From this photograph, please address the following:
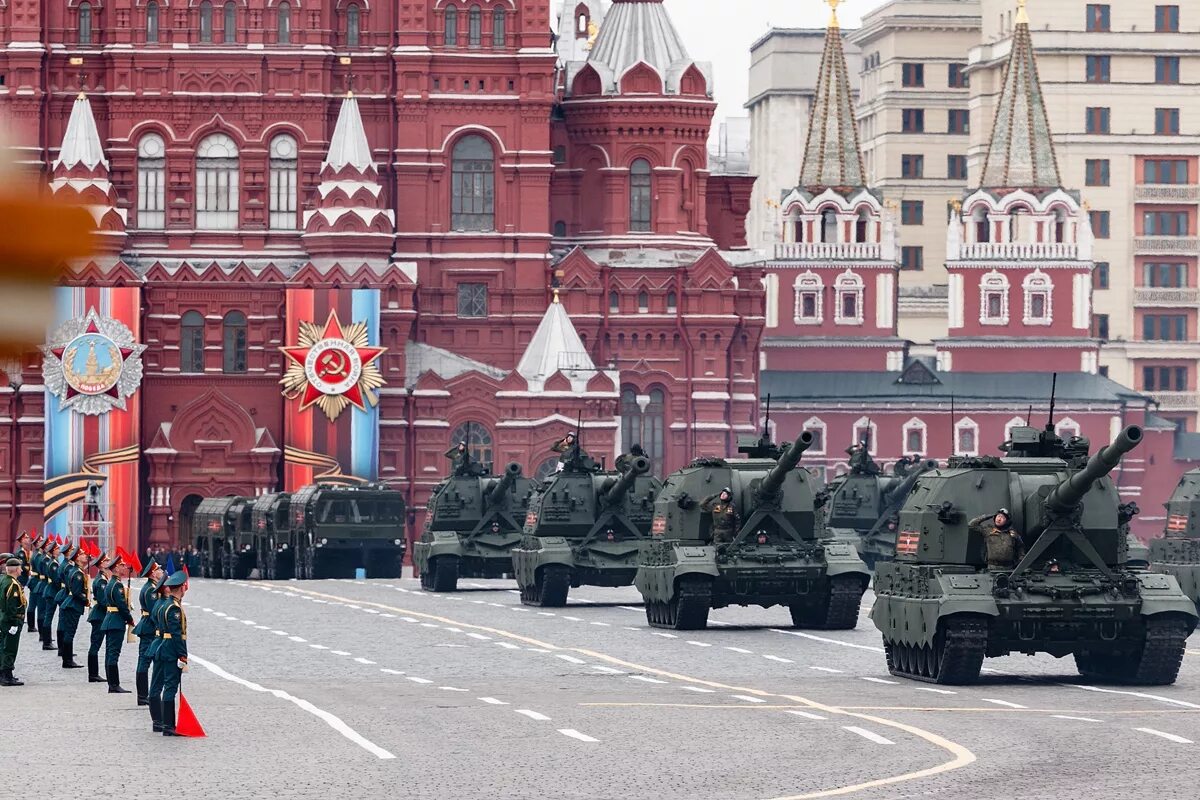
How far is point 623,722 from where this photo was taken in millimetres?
20453

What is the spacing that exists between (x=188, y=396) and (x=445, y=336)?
9.11m

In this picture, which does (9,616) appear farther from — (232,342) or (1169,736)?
(232,342)

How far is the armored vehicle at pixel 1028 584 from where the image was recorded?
24359 mm

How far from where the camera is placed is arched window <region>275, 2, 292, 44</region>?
3361 inches

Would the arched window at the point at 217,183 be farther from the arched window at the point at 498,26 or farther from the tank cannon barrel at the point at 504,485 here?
the tank cannon barrel at the point at 504,485

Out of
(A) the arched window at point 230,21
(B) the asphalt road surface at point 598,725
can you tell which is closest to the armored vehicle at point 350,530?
(B) the asphalt road surface at point 598,725

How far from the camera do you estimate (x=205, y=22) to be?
85125 mm

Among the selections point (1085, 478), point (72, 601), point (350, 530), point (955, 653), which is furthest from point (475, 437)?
point (1085, 478)

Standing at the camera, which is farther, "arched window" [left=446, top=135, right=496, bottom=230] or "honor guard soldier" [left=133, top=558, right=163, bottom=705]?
"arched window" [left=446, top=135, right=496, bottom=230]

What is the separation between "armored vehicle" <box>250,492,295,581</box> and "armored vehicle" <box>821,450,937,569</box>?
1450 centimetres

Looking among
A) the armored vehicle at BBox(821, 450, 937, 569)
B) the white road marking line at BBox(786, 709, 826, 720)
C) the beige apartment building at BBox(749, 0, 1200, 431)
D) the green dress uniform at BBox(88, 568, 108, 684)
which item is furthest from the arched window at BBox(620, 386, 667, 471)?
the white road marking line at BBox(786, 709, 826, 720)

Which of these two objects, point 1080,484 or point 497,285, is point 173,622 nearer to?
point 1080,484

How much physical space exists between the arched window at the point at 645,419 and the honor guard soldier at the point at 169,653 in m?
67.5

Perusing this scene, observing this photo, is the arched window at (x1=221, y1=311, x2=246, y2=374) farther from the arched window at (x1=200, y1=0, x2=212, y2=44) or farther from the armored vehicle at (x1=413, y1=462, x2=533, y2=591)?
the armored vehicle at (x1=413, y1=462, x2=533, y2=591)
